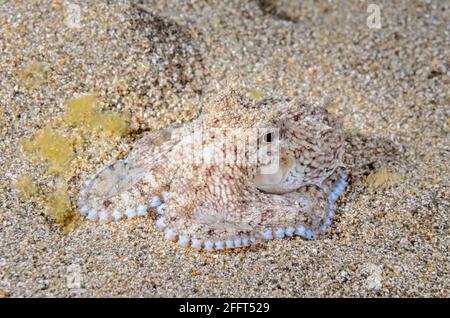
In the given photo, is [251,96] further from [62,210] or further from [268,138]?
[62,210]

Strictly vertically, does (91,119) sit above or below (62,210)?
above

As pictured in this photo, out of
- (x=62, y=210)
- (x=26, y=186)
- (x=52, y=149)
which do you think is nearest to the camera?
(x=62, y=210)

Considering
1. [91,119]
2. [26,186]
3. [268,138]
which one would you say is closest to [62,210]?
[26,186]

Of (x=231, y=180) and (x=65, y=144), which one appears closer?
(x=231, y=180)

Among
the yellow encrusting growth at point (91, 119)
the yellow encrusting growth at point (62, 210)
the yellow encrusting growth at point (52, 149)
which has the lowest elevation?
the yellow encrusting growth at point (62, 210)

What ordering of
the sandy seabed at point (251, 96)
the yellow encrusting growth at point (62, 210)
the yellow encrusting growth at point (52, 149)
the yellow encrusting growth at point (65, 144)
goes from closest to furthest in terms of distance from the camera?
the sandy seabed at point (251, 96), the yellow encrusting growth at point (62, 210), the yellow encrusting growth at point (65, 144), the yellow encrusting growth at point (52, 149)

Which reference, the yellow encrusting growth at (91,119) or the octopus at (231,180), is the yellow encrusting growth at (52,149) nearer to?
the yellow encrusting growth at (91,119)

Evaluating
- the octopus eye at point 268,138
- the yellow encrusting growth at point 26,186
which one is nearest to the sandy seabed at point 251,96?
the yellow encrusting growth at point 26,186
